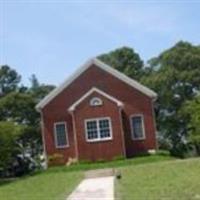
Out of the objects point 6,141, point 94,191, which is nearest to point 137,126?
point 6,141

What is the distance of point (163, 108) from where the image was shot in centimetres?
5806

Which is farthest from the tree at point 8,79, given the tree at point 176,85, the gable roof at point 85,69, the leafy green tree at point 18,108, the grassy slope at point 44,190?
the grassy slope at point 44,190

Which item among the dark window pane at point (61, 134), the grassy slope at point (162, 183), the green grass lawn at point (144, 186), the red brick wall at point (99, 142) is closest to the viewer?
the grassy slope at point (162, 183)

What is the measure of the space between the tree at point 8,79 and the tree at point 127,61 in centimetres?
922

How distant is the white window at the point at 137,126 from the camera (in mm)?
39938

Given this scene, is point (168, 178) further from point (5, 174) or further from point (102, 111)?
point (5, 174)

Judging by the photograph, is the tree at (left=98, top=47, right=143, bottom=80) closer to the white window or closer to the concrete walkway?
the white window

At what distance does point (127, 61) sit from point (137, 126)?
23.1 metres

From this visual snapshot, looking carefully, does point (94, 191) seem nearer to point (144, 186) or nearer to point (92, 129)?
point (144, 186)

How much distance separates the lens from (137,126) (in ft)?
131

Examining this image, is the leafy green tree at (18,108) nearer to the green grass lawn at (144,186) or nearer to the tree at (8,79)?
the tree at (8,79)

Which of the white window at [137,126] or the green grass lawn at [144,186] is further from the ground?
the white window at [137,126]

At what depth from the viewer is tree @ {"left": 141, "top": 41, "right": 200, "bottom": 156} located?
2218 inches

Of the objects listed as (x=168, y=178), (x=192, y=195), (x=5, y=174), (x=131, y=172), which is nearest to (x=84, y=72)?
(x=5, y=174)
